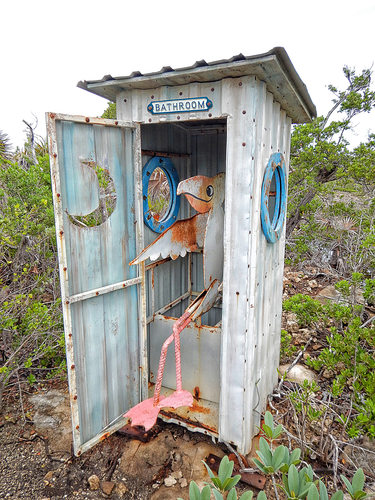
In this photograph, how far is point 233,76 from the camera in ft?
7.49

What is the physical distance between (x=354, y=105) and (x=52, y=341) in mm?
6889

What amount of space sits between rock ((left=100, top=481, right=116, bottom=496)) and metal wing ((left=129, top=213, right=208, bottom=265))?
1.63 m

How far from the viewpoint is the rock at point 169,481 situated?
100 inches

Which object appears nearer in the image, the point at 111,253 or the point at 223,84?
the point at 223,84

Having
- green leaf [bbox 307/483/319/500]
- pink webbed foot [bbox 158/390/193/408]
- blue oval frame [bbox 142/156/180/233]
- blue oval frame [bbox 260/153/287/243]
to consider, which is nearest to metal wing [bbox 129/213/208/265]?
blue oval frame [bbox 142/156/180/233]

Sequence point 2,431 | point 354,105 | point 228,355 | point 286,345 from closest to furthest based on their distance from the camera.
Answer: point 228,355
point 2,431
point 286,345
point 354,105

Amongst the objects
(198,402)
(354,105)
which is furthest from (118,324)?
(354,105)

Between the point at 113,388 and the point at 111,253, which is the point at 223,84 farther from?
the point at 113,388

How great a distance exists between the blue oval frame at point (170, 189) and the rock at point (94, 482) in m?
2.08

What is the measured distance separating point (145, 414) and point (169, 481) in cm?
57

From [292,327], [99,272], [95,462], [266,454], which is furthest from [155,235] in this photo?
[292,327]

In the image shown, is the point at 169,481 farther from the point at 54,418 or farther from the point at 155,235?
the point at 155,235

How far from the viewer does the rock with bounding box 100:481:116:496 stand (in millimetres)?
2477

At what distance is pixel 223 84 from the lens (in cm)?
232
